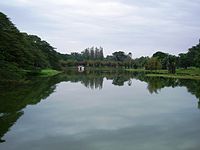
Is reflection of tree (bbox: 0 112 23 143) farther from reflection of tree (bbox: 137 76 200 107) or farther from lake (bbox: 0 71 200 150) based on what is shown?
reflection of tree (bbox: 137 76 200 107)

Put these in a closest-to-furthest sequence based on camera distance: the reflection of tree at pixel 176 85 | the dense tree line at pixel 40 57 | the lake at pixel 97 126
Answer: the lake at pixel 97 126, the reflection of tree at pixel 176 85, the dense tree line at pixel 40 57

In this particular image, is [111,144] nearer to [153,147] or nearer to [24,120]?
[153,147]

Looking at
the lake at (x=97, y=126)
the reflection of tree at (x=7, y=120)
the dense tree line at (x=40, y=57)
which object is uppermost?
the dense tree line at (x=40, y=57)

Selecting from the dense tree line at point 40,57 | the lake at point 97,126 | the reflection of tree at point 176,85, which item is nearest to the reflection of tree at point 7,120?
the lake at point 97,126

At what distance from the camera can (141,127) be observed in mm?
16781

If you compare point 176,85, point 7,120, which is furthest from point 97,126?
point 176,85

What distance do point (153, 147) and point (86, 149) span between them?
2.62m

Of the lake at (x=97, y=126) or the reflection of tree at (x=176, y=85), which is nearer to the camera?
the lake at (x=97, y=126)

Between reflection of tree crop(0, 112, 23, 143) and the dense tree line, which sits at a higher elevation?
the dense tree line

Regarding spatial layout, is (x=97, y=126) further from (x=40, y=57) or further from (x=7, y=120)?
(x=40, y=57)

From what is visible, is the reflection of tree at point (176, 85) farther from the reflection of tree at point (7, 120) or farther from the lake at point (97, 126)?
the reflection of tree at point (7, 120)

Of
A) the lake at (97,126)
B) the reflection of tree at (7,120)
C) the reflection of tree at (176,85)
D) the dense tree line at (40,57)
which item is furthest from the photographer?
the dense tree line at (40,57)

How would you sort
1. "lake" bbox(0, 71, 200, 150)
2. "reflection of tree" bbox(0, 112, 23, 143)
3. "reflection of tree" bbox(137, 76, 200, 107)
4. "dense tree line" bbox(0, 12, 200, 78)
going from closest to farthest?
"lake" bbox(0, 71, 200, 150)
"reflection of tree" bbox(0, 112, 23, 143)
"reflection of tree" bbox(137, 76, 200, 107)
"dense tree line" bbox(0, 12, 200, 78)

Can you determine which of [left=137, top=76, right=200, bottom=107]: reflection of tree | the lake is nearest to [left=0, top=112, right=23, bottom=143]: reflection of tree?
the lake
